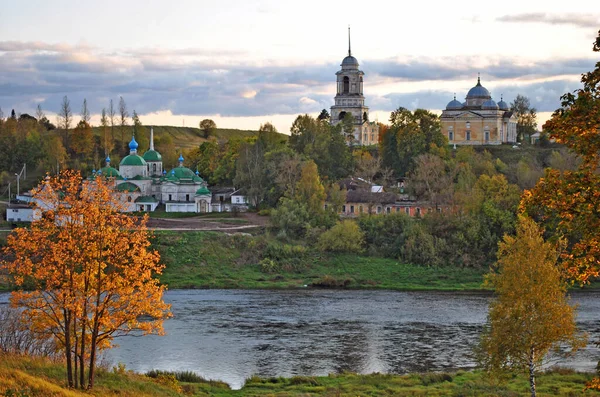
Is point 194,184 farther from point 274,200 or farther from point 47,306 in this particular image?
point 47,306

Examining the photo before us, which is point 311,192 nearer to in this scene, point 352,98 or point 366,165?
point 366,165

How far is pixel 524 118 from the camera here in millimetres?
111812

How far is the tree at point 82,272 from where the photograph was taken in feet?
67.5

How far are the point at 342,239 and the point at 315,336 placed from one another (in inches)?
996

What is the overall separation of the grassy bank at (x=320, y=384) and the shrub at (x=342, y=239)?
32379mm

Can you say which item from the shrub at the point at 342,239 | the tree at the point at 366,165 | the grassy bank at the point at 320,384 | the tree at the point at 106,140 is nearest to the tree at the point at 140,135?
the tree at the point at 106,140

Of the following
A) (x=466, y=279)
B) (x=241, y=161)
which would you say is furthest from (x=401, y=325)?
(x=241, y=161)

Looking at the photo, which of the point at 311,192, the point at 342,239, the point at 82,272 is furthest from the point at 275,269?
the point at 82,272

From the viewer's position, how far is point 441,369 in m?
→ 31.2

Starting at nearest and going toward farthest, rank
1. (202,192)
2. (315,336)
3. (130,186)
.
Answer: (315,336) < (202,192) < (130,186)

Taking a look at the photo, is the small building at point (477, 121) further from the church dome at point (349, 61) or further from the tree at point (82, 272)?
the tree at point (82, 272)

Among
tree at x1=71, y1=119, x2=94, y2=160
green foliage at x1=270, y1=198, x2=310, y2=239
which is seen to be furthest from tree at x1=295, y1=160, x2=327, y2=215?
tree at x1=71, y1=119, x2=94, y2=160

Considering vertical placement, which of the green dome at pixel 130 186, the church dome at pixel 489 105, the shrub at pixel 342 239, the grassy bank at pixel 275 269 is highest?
the church dome at pixel 489 105

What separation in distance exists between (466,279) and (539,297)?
3274 cm
